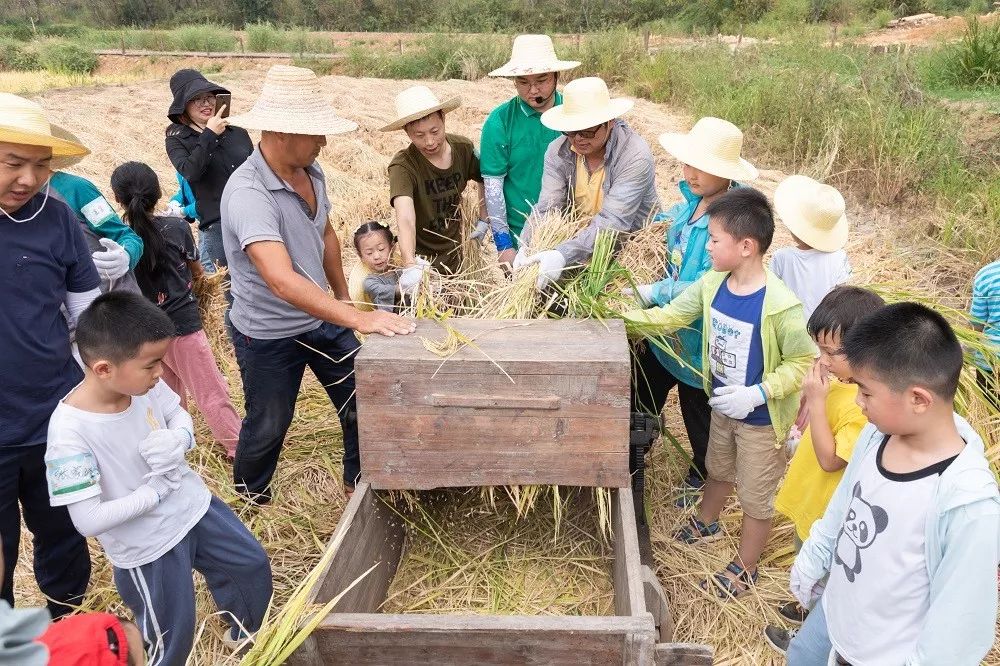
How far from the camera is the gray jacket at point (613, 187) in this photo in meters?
3.05

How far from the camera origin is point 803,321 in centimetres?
253

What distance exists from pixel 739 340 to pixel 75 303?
92.7 inches

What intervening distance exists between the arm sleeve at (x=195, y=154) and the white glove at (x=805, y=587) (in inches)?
150

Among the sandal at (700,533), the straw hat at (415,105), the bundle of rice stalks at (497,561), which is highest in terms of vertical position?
the straw hat at (415,105)

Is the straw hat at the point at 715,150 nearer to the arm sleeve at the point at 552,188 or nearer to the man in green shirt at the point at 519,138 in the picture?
the arm sleeve at the point at 552,188

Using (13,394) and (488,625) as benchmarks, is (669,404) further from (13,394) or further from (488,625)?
(13,394)

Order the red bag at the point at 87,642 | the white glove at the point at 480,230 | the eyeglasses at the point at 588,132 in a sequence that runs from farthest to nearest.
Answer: the white glove at the point at 480,230 → the eyeglasses at the point at 588,132 → the red bag at the point at 87,642

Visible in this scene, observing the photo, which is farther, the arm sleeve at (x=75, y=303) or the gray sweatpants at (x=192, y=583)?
the arm sleeve at (x=75, y=303)

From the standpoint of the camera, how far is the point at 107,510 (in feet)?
6.39

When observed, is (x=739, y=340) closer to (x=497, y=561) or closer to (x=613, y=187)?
(x=613, y=187)

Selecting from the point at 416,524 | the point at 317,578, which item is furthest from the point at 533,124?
the point at 317,578

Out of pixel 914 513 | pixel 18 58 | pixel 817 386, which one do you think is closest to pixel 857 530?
pixel 914 513

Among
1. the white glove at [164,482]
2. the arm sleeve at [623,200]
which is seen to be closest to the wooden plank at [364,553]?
the white glove at [164,482]

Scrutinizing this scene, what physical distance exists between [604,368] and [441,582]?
115 centimetres
